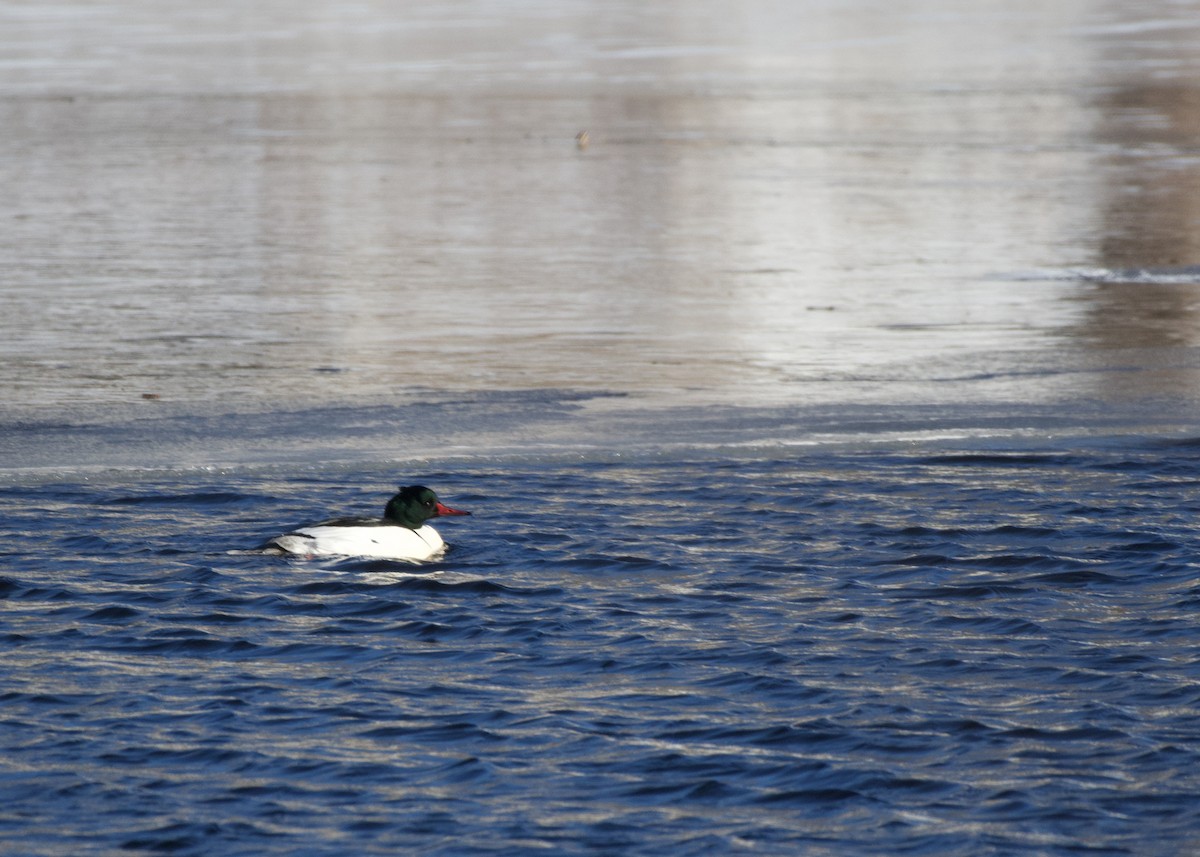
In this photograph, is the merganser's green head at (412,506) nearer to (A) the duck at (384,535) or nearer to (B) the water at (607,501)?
(A) the duck at (384,535)

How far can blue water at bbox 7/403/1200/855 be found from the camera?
20.5 feet

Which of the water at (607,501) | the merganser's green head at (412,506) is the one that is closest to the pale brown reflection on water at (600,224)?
the water at (607,501)

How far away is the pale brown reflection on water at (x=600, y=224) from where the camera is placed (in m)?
13.3

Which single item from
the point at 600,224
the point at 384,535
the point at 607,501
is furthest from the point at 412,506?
the point at 600,224

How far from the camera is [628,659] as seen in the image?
7.77 m

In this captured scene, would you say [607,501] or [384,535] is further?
[607,501]

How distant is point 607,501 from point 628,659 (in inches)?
100

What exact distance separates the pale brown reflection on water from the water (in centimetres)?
9

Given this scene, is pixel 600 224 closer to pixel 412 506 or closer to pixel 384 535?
pixel 412 506

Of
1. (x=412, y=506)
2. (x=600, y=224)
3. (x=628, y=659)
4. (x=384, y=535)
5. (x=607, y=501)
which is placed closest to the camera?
(x=628, y=659)

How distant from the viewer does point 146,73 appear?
126 ft

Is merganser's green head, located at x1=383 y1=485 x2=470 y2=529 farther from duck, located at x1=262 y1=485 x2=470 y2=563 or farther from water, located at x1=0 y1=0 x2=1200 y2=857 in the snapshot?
water, located at x1=0 y1=0 x2=1200 y2=857

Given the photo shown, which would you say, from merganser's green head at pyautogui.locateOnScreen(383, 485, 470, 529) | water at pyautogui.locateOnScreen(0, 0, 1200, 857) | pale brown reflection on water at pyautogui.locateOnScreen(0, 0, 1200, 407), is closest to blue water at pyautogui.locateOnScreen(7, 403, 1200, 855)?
water at pyautogui.locateOnScreen(0, 0, 1200, 857)

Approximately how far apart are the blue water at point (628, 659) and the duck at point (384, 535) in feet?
0.30
